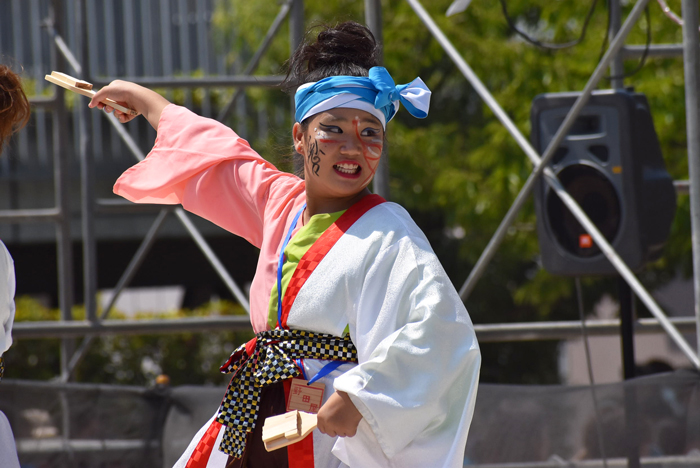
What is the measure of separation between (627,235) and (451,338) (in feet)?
5.67

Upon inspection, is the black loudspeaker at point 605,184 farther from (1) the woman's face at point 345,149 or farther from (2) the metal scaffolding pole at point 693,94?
(1) the woman's face at point 345,149

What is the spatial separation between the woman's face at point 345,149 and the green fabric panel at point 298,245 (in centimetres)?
6

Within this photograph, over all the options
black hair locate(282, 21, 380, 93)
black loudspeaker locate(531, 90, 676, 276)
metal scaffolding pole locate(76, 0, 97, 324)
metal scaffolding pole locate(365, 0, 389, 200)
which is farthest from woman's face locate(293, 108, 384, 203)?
metal scaffolding pole locate(76, 0, 97, 324)

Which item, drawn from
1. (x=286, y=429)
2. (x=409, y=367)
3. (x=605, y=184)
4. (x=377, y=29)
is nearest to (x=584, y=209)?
(x=605, y=184)

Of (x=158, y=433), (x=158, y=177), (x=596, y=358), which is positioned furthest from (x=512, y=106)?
(x=596, y=358)

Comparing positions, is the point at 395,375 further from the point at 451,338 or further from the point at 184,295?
the point at 184,295

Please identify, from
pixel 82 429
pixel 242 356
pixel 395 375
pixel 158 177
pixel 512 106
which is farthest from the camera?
pixel 512 106

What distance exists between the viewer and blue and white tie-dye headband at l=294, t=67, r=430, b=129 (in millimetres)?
1728

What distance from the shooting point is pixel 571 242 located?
3.17 metres

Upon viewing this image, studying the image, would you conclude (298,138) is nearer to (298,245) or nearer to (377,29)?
(298,245)

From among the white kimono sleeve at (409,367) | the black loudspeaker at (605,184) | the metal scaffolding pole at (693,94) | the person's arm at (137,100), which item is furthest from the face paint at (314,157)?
the black loudspeaker at (605,184)

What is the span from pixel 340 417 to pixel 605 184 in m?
1.97

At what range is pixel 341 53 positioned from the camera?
6.00 ft

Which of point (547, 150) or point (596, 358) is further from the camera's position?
point (596, 358)
